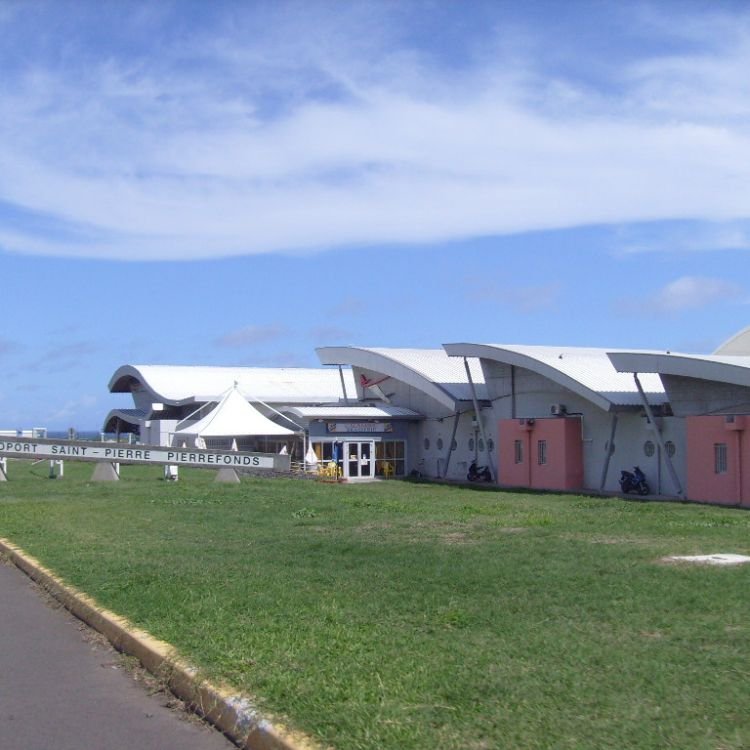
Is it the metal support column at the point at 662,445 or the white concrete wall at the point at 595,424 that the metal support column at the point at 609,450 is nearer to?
the white concrete wall at the point at 595,424

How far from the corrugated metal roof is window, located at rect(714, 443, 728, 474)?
13.2m

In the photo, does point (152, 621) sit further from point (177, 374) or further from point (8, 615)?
point (177, 374)

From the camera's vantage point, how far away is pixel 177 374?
6406cm

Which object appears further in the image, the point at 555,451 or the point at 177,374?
the point at 177,374

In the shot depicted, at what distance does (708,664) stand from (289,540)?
1015cm

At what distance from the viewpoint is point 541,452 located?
3566cm

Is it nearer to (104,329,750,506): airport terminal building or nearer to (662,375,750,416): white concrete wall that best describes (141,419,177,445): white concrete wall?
(104,329,750,506): airport terminal building

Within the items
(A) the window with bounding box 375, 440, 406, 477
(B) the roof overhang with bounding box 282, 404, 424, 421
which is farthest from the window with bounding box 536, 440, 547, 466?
(A) the window with bounding box 375, 440, 406, 477

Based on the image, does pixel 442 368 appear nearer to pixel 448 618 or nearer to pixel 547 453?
pixel 547 453

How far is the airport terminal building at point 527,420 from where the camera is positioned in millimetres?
28391

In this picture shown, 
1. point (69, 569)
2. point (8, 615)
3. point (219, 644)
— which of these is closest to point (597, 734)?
point (219, 644)

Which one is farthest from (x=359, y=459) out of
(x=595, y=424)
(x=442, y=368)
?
(x=595, y=424)

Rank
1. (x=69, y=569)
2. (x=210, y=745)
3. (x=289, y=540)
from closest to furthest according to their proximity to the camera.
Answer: (x=210, y=745) < (x=69, y=569) < (x=289, y=540)

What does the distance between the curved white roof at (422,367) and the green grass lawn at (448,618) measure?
19891 millimetres
